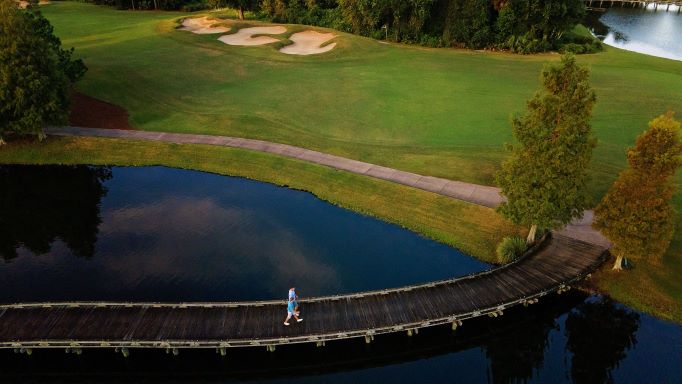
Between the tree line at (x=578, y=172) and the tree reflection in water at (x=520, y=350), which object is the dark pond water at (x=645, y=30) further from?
the tree reflection in water at (x=520, y=350)

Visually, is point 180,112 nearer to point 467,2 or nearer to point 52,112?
point 52,112

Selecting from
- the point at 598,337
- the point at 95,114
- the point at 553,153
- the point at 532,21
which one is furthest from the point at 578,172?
the point at 532,21

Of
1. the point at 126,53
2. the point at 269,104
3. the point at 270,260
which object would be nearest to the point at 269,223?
the point at 270,260

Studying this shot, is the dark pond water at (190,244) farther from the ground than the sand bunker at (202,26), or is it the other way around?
the sand bunker at (202,26)

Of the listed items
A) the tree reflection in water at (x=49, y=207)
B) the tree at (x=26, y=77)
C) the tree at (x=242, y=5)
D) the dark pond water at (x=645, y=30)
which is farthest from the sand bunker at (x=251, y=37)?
the dark pond water at (x=645, y=30)

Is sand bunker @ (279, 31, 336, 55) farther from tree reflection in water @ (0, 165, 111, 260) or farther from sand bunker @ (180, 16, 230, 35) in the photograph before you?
tree reflection in water @ (0, 165, 111, 260)

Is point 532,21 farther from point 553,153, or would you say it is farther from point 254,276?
point 254,276
